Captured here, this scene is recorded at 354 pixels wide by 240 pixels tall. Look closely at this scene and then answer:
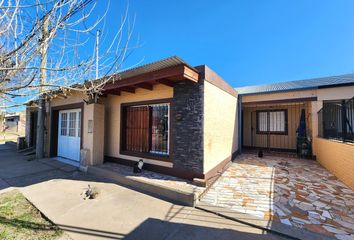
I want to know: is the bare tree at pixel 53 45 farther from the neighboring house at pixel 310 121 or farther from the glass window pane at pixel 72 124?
the neighboring house at pixel 310 121

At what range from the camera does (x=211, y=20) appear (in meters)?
7.88

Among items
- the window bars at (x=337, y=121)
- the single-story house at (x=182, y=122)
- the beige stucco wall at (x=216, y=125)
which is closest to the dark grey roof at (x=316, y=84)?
the single-story house at (x=182, y=122)

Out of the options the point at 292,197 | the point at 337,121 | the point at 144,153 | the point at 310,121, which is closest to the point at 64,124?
the point at 144,153

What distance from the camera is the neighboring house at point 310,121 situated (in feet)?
16.5

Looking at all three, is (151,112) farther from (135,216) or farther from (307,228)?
(307,228)

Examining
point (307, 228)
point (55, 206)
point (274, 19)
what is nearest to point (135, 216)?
point (55, 206)

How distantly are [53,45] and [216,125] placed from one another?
15.5 feet

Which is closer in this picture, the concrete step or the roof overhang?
the concrete step

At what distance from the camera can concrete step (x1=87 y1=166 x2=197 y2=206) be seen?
3880 millimetres

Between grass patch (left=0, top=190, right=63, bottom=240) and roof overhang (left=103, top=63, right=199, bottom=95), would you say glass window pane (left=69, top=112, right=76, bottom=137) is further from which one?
grass patch (left=0, top=190, right=63, bottom=240)

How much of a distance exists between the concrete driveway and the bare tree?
2373mm

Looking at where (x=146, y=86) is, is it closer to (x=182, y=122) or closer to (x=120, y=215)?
(x=182, y=122)

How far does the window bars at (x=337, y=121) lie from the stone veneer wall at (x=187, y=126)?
4.22 metres

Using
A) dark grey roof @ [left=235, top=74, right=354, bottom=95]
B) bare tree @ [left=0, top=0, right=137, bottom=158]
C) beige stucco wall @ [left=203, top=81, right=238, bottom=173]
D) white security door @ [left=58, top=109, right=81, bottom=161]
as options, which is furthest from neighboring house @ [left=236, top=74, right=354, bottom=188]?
white security door @ [left=58, top=109, right=81, bottom=161]
